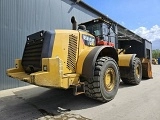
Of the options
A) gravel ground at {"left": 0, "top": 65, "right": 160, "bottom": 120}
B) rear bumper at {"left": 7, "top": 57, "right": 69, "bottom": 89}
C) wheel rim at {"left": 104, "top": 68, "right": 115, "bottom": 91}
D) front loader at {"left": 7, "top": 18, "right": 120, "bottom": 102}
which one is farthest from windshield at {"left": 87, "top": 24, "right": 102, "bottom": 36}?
rear bumper at {"left": 7, "top": 57, "right": 69, "bottom": 89}

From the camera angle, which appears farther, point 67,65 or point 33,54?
point 33,54

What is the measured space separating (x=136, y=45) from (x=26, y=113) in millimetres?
21543

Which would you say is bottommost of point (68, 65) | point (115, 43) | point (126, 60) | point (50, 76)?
point (50, 76)

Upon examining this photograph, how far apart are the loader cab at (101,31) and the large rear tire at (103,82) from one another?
118cm

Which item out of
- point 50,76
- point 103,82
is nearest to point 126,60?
point 103,82

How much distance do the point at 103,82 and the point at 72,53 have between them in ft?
3.85

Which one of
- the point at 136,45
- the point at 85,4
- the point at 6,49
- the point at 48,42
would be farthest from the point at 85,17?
the point at 136,45

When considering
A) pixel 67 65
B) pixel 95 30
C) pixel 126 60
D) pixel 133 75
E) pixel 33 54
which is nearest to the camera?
pixel 67 65

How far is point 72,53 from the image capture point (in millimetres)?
5184

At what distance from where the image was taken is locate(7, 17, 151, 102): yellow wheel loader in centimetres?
449

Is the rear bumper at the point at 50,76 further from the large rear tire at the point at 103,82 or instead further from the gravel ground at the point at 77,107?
the large rear tire at the point at 103,82

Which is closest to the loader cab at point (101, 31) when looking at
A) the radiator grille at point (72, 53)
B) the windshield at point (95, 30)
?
the windshield at point (95, 30)

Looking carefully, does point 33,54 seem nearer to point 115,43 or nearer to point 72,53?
point 72,53

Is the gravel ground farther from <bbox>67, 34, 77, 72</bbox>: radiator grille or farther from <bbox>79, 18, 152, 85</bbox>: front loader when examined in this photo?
<bbox>79, 18, 152, 85</bbox>: front loader
